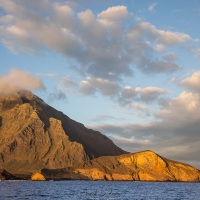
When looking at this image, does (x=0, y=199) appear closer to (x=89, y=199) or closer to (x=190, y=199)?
(x=89, y=199)

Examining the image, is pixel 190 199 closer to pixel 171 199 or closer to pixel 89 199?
pixel 171 199

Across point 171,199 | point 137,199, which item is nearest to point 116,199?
point 137,199

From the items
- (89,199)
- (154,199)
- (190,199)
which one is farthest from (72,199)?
(190,199)

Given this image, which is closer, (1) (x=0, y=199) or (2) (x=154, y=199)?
(1) (x=0, y=199)

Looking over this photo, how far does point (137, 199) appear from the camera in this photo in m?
105

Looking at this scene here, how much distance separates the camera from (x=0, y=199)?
8912 centimetres

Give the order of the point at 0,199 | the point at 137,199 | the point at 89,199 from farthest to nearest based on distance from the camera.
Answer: the point at 137,199
the point at 89,199
the point at 0,199

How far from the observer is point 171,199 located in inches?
4198

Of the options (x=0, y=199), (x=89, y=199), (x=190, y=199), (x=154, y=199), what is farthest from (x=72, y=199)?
(x=190, y=199)

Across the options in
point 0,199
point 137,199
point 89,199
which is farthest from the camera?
point 137,199

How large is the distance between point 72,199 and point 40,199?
8296 millimetres

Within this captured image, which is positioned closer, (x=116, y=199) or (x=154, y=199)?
(x=116, y=199)

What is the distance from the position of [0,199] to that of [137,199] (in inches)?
1473

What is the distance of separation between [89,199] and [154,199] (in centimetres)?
2157
